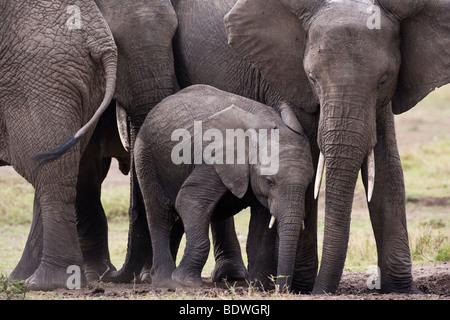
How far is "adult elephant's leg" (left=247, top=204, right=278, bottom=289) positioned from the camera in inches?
288

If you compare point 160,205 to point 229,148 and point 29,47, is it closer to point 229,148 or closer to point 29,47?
point 229,148

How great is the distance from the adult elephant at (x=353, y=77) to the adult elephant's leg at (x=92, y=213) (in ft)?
5.05

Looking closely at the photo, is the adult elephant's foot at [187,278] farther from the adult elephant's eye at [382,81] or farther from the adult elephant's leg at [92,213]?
the adult elephant's eye at [382,81]

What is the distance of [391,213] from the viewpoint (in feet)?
24.3

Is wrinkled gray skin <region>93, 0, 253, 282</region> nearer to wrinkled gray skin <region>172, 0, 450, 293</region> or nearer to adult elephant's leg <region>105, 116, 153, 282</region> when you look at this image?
adult elephant's leg <region>105, 116, 153, 282</region>

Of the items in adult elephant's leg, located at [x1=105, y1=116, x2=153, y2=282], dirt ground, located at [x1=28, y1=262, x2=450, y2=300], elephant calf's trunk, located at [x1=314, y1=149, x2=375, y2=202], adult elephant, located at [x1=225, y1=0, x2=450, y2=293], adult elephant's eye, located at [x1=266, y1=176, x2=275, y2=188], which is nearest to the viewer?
dirt ground, located at [x1=28, y1=262, x2=450, y2=300]

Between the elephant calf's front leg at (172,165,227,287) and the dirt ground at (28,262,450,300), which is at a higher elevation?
the elephant calf's front leg at (172,165,227,287)

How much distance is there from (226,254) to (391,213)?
5.25 feet

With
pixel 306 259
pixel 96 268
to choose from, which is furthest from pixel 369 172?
pixel 96 268

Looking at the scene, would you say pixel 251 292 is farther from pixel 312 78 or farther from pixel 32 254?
pixel 32 254

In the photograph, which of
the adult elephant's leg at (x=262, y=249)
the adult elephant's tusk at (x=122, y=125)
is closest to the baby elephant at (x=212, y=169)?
the adult elephant's leg at (x=262, y=249)

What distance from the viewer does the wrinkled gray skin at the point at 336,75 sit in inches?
264

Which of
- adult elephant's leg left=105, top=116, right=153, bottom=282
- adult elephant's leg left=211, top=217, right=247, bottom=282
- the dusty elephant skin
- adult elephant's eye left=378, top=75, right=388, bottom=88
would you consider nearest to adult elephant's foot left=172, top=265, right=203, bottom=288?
the dusty elephant skin

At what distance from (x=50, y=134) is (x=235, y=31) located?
139 cm
